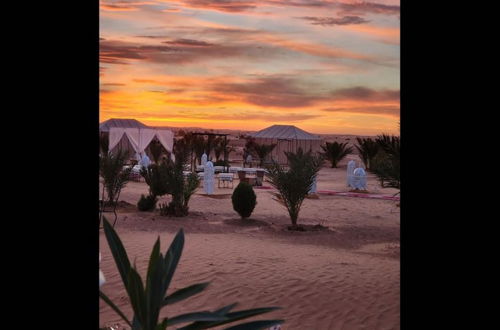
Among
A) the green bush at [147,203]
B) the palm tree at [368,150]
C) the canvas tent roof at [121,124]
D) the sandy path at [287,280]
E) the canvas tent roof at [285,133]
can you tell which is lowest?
the sandy path at [287,280]

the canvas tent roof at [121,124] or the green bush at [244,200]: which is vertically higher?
the canvas tent roof at [121,124]

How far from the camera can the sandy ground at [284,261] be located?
17.3ft

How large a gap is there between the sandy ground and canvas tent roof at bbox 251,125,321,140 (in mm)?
12842

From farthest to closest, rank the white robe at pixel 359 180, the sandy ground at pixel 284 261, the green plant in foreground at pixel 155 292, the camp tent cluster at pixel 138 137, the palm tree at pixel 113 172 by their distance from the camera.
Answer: the camp tent cluster at pixel 138 137 < the white robe at pixel 359 180 < the palm tree at pixel 113 172 < the sandy ground at pixel 284 261 < the green plant in foreground at pixel 155 292

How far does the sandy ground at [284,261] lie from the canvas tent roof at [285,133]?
12.8m

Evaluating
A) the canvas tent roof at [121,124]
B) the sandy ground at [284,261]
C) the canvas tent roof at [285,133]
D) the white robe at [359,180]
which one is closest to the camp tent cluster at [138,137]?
the canvas tent roof at [121,124]

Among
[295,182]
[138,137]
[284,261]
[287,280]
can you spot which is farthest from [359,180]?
[287,280]

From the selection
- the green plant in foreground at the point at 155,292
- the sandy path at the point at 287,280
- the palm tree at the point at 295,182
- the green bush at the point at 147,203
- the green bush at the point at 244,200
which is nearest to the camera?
the green plant in foreground at the point at 155,292

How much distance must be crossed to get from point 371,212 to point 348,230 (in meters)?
2.48

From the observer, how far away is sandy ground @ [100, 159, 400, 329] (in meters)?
5.27

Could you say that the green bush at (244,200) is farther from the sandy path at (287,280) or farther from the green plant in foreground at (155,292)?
the green plant in foreground at (155,292)

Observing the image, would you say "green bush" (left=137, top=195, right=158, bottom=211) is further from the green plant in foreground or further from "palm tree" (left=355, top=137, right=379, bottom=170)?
"palm tree" (left=355, top=137, right=379, bottom=170)
